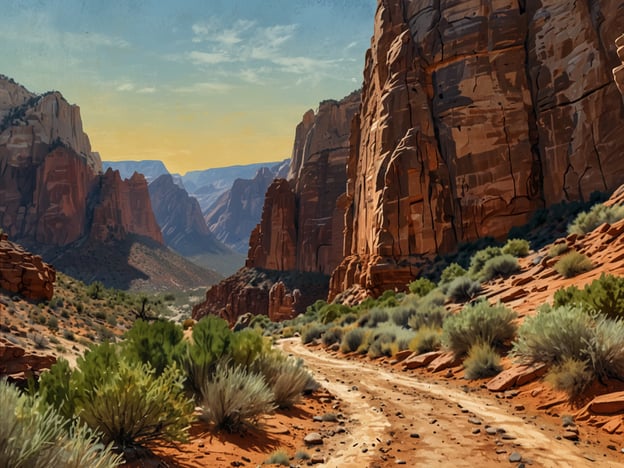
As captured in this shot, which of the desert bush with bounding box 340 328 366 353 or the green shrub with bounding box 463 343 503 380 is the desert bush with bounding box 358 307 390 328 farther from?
the green shrub with bounding box 463 343 503 380

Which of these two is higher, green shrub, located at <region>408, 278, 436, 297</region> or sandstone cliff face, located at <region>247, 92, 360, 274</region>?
sandstone cliff face, located at <region>247, 92, 360, 274</region>

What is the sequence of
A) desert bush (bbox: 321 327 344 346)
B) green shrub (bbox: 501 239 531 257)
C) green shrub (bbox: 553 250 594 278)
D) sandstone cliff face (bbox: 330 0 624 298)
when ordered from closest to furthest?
1. green shrub (bbox: 553 250 594 278)
2. desert bush (bbox: 321 327 344 346)
3. green shrub (bbox: 501 239 531 257)
4. sandstone cliff face (bbox: 330 0 624 298)

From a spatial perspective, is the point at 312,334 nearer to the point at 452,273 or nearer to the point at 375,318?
the point at 375,318

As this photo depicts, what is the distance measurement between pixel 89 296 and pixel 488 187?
35.8m

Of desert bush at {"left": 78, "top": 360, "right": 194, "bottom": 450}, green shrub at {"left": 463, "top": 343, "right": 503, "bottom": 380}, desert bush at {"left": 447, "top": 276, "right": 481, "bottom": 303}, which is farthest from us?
desert bush at {"left": 447, "top": 276, "right": 481, "bottom": 303}

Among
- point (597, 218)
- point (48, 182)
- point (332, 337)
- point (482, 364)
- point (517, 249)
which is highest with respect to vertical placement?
point (48, 182)

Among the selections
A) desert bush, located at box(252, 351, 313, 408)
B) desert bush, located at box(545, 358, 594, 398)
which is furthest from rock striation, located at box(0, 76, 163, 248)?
desert bush, located at box(545, 358, 594, 398)

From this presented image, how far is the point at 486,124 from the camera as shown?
114 feet

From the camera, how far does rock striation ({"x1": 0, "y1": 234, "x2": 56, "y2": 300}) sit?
2867 centimetres

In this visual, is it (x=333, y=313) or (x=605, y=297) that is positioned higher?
(x=605, y=297)

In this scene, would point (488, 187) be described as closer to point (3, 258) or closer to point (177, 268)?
point (3, 258)

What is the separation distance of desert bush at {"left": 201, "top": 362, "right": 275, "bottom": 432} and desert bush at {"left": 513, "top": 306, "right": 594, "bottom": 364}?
223 inches

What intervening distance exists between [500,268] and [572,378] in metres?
14.8

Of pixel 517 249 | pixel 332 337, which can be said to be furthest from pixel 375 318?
pixel 517 249
